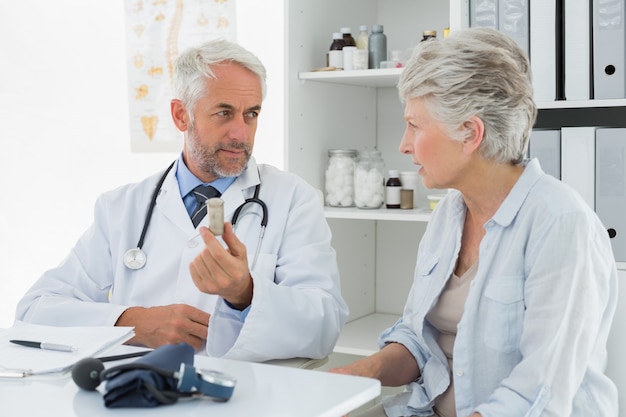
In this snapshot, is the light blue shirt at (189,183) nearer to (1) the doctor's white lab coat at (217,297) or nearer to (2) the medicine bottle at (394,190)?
(1) the doctor's white lab coat at (217,297)

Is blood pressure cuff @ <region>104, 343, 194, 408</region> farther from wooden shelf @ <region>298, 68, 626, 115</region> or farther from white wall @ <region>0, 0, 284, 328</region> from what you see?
white wall @ <region>0, 0, 284, 328</region>

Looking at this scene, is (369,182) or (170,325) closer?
(170,325)

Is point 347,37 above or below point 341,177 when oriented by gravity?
above

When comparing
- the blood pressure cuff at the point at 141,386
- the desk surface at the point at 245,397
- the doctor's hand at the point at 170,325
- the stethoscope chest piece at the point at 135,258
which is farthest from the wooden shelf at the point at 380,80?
the blood pressure cuff at the point at 141,386

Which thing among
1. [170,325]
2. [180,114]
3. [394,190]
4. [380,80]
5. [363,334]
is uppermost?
[380,80]

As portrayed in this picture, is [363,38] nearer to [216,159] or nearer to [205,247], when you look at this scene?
[216,159]

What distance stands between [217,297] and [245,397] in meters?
0.66

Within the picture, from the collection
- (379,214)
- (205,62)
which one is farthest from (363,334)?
(205,62)

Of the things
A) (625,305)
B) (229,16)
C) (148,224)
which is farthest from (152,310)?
(229,16)

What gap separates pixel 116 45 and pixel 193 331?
194 centimetres

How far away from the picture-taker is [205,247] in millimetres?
1635

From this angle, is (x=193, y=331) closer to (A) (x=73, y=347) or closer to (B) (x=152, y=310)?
(B) (x=152, y=310)

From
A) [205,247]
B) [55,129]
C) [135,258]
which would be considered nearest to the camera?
[205,247]

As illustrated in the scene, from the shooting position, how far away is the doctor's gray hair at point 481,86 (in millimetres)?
1386
